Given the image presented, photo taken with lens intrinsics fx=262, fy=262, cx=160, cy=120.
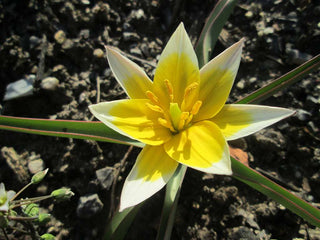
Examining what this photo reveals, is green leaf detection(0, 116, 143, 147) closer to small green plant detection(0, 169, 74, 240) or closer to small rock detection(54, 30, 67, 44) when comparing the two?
small green plant detection(0, 169, 74, 240)

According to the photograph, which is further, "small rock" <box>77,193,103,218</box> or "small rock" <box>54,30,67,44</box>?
"small rock" <box>54,30,67,44</box>

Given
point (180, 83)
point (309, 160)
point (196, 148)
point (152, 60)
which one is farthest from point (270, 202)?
point (152, 60)

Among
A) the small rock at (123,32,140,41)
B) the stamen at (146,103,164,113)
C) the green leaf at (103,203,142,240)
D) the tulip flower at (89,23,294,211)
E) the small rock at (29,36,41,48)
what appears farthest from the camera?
the small rock at (123,32,140,41)

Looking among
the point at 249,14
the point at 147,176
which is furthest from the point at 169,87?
the point at 249,14

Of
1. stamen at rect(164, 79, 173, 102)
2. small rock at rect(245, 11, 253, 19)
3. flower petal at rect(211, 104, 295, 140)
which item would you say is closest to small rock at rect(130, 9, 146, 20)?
small rock at rect(245, 11, 253, 19)

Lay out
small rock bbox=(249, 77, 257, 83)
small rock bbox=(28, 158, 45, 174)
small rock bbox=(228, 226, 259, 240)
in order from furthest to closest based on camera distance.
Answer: small rock bbox=(249, 77, 257, 83) → small rock bbox=(28, 158, 45, 174) → small rock bbox=(228, 226, 259, 240)

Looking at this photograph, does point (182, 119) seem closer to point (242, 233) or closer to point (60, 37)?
point (242, 233)

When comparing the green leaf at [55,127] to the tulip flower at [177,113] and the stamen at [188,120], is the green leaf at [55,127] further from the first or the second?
the stamen at [188,120]

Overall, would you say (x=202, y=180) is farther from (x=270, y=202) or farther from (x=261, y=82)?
(x=261, y=82)
